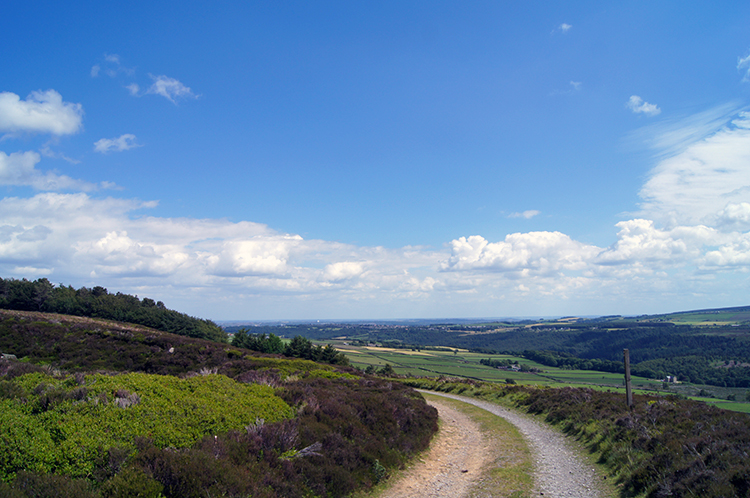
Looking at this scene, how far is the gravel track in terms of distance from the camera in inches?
389

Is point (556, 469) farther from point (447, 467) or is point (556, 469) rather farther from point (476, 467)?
point (447, 467)

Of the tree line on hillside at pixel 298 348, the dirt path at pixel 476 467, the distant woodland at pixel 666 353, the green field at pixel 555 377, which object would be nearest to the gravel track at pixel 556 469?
the dirt path at pixel 476 467

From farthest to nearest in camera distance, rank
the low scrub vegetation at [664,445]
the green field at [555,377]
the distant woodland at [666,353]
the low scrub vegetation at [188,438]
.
Answer: the distant woodland at [666,353]
the green field at [555,377]
the low scrub vegetation at [664,445]
the low scrub vegetation at [188,438]

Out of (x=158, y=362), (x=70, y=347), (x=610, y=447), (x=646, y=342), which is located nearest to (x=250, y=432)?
(x=610, y=447)

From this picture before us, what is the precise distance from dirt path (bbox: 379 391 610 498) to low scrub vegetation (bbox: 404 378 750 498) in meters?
0.90

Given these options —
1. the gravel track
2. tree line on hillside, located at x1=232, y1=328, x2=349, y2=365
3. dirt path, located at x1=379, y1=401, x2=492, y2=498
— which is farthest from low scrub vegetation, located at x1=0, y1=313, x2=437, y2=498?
tree line on hillside, located at x1=232, y1=328, x2=349, y2=365

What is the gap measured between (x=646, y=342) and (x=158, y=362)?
190m

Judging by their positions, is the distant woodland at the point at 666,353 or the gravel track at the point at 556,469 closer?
the gravel track at the point at 556,469

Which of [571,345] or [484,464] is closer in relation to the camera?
[484,464]

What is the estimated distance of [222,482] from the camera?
6590 mm

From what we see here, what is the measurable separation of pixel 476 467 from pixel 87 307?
86.9 metres

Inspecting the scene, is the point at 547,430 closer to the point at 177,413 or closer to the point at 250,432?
the point at 250,432

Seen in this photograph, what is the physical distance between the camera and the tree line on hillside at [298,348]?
49500 mm

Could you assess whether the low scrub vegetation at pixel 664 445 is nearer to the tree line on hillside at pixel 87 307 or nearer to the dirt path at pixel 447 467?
the dirt path at pixel 447 467
